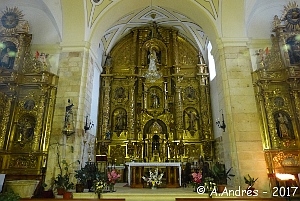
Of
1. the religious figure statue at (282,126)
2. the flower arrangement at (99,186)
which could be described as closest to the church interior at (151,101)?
the religious figure statue at (282,126)

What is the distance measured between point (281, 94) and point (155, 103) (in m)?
6.25

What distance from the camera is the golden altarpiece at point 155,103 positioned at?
11539mm

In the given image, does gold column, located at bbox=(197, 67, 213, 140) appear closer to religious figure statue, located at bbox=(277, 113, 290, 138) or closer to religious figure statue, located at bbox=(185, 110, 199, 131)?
religious figure statue, located at bbox=(185, 110, 199, 131)

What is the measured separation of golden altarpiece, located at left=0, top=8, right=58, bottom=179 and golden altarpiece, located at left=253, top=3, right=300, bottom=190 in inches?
333

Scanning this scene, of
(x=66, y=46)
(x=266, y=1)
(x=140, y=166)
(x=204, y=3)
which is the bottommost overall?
(x=140, y=166)

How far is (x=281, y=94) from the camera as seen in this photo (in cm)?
895

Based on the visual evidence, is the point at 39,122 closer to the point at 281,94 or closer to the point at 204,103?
the point at 204,103

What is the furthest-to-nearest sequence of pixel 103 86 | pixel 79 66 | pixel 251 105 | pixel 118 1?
pixel 103 86 → pixel 118 1 → pixel 79 66 → pixel 251 105

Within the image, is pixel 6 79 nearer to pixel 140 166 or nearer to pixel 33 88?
pixel 33 88

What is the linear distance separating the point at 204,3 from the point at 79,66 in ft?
19.5

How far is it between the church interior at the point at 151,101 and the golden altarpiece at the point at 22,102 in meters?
0.04

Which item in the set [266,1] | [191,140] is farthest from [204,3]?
[191,140]

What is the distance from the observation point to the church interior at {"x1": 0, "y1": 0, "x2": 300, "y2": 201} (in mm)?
A: 7688

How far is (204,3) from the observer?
30.5ft
